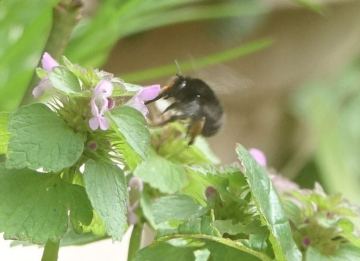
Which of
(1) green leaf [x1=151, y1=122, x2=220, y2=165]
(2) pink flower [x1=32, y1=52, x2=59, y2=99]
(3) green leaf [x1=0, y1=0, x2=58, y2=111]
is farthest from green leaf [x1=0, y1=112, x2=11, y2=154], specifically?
(3) green leaf [x1=0, y1=0, x2=58, y2=111]

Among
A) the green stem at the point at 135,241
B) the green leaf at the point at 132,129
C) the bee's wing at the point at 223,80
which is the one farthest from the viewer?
the bee's wing at the point at 223,80

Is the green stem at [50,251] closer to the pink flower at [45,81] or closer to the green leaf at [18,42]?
the pink flower at [45,81]

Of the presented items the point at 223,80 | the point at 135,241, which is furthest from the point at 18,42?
the point at 135,241

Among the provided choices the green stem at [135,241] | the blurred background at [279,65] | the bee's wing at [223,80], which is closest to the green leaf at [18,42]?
the bee's wing at [223,80]

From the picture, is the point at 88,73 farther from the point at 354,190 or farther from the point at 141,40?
the point at 141,40

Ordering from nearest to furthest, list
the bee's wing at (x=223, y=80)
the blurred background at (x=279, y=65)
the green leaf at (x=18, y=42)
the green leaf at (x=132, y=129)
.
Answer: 1. the green leaf at (x=132, y=129)
2. the bee's wing at (x=223, y=80)
3. the green leaf at (x=18, y=42)
4. the blurred background at (x=279, y=65)

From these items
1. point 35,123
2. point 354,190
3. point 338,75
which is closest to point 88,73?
point 35,123

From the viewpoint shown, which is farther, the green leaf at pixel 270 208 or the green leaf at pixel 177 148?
the green leaf at pixel 177 148
